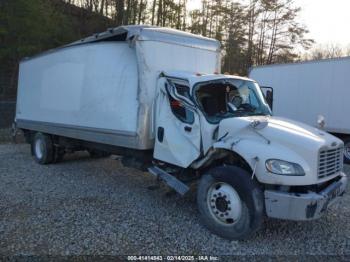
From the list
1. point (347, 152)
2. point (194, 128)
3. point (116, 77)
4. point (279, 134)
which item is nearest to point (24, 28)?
point (116, 77)

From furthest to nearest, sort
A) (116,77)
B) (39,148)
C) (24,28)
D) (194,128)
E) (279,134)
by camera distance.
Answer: (24,28) < (39,148) < (116,77) < (194,128) < (279,134)

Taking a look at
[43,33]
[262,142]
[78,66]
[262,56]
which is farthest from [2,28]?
[262,56]

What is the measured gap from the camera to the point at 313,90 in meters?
11.8

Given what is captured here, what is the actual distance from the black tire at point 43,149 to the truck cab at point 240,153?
445 centimetres

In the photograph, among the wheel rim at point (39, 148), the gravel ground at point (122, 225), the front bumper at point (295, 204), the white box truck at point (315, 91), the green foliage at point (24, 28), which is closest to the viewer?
the front bumper at point (295, 204)

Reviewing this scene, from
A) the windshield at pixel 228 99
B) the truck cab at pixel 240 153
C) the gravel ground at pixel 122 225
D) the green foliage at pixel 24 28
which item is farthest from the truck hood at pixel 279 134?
the green foliage at pixel 24 28

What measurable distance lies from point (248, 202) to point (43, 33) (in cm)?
1698

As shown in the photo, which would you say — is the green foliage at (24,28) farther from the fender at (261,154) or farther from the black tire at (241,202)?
the fender at (261,154)

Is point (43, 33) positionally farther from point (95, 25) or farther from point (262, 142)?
point (262, 142)

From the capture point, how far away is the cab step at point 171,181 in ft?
17.9

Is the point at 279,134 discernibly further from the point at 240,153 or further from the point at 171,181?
the point at 171,181

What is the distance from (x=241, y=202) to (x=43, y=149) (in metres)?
6.49

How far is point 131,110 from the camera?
616 centimetres

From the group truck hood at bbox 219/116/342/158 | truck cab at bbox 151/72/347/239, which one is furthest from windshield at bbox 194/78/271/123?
truck hood at bbox 219/116/342/158
